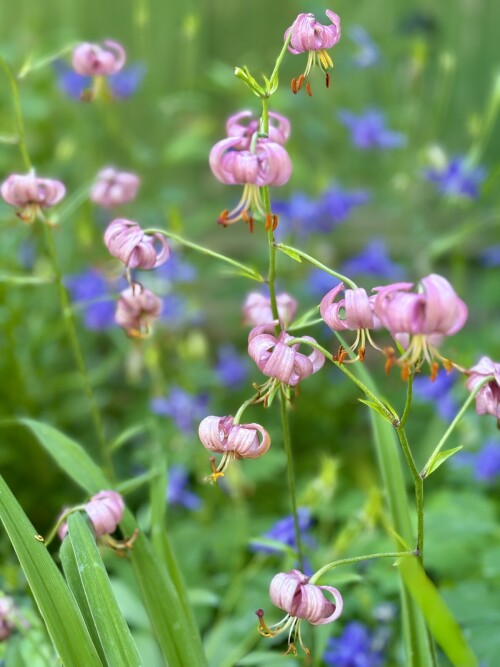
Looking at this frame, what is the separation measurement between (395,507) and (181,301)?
1589 mm

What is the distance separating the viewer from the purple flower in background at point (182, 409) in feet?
7.75

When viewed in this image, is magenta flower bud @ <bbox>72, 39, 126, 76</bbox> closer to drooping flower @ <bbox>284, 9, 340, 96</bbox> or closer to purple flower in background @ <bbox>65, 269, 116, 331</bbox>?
drooping flower @ <bbox>284, 9, 340, 96</bbox>

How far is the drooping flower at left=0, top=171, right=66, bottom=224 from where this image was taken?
1261 mm

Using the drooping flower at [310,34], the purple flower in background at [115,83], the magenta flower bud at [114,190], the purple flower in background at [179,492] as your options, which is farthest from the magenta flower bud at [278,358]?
the purple flower in background at [115,83]

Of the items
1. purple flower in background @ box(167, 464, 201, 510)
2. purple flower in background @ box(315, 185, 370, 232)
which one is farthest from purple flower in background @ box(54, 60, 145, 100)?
purple flower in background @ box(167, 464, 201, 510)

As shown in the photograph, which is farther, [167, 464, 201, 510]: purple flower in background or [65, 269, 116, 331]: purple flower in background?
[65, 269, 116, 331]: purple flower in background

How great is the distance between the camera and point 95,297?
267 cm

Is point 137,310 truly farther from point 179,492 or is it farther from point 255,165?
point 179,492

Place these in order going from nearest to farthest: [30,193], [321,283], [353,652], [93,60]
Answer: [30,193] → [93,60] → [353,652] → [321,283]

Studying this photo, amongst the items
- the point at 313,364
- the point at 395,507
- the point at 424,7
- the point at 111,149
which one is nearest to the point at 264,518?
the point at 395,507

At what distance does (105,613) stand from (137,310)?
1.53 feet

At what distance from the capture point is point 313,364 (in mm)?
979

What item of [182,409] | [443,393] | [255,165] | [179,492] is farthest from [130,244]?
[443,393]

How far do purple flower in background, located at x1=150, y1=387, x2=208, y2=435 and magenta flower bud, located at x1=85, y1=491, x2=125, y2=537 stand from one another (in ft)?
3.83
